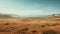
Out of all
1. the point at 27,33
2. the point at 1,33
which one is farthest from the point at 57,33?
the point at 1,33

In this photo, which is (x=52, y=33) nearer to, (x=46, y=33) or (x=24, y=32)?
(x=46, y=33)

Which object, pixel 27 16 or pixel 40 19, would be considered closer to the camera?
pixel 27 16

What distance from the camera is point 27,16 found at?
44.0 meters

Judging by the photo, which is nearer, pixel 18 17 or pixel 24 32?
pixel 24 32

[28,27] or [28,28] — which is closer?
[28,28]

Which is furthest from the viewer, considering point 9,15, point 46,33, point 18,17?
point 9,15

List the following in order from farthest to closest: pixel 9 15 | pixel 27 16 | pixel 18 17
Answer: pixel 9 15 < pixel 18 17 < pixel 27 16

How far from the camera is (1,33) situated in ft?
74.0

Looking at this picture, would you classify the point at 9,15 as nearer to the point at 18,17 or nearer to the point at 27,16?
the point at 18,17

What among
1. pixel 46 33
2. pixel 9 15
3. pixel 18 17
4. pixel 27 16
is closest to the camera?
pixel 46 33


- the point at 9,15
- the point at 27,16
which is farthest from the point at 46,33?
the point at 9,15

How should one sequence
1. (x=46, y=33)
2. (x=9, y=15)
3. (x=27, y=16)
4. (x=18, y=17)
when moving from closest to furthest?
1. (x=46, y=33)
2. (x=27, y=16)
3. (x=18, y=17)
4. (x=9, y=15)

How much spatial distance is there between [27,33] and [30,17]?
22.0 m

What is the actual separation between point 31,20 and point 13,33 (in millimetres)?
22801
